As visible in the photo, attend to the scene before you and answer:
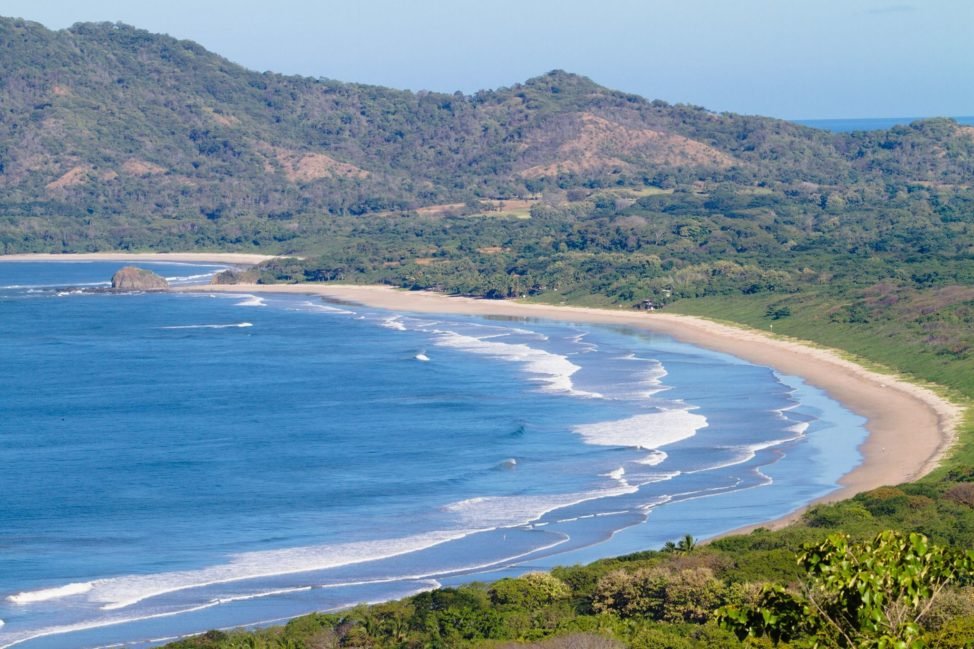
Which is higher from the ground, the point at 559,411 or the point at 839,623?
the point at 839,623

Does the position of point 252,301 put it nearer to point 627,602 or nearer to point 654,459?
point 654,459

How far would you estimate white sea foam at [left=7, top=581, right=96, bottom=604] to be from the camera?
4084 centimetres

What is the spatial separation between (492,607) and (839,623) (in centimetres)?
2124

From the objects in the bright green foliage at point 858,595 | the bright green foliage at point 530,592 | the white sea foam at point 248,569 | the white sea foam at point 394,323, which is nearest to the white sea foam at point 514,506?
the white sea foam at point 248,569

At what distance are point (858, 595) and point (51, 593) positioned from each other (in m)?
30.9

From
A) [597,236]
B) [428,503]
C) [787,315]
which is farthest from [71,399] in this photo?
[597,236]

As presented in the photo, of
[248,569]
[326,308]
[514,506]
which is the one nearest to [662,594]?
[248,569]

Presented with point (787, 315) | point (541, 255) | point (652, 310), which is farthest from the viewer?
point (541, 255)

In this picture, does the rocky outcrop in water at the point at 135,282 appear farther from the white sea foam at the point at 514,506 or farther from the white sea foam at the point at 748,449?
the white sea foam at the point at 514,506

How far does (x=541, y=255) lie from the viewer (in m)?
164

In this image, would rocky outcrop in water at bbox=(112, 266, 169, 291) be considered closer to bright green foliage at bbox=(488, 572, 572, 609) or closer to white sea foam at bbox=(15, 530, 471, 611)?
white sea foam at bbox=(15, 530, 471, 611)

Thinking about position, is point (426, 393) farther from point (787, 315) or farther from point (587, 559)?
point (787, 315)

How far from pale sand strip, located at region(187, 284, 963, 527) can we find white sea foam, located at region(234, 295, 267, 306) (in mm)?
7948

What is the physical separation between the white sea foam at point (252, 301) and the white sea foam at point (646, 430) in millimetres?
75477
